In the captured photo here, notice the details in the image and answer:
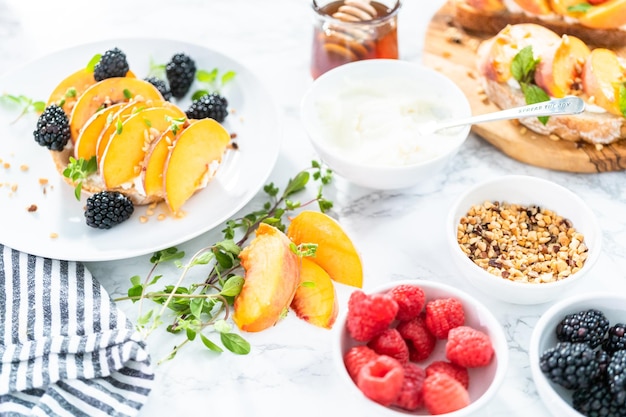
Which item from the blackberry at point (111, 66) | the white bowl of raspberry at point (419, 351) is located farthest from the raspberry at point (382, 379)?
the blackberry at point (111, 66)

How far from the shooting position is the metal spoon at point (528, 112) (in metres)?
2.05

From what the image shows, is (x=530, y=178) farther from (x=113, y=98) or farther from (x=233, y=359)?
(x=113, y=98)

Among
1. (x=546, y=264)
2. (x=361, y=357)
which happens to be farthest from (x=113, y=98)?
(x=546, y=264)

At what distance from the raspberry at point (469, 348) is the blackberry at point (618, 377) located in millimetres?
242

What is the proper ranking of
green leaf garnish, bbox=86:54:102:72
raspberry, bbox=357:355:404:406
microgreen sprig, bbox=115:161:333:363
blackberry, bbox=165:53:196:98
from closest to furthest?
raspberry, bbox=357:355:404:406 → microgreen sprig, bbox=115:161:333:363 → green leaf garnish, bbox=86:54:102:72 → blackberry, bbox=165:53:196:98

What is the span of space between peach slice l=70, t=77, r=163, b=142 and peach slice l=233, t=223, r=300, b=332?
2.31 ft

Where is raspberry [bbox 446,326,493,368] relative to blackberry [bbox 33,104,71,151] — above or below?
below

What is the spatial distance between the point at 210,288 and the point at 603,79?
4.37ft

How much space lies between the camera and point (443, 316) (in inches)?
64.3

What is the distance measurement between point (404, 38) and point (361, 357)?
163 cm

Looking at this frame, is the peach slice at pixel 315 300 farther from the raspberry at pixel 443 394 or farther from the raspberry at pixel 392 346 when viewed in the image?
the raspberry at pixel 443 394

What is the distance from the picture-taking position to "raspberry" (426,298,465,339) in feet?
5.37

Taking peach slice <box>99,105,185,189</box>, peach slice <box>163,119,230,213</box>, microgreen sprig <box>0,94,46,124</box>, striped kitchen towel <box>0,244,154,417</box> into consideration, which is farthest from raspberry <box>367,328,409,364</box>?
microgreen sprig <box>0,94,46,124</box>

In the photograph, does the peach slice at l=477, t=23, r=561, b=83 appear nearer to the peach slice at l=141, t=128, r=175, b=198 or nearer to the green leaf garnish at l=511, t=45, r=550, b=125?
the green leaf garnish at l=511, t=45, r=550, b=125
